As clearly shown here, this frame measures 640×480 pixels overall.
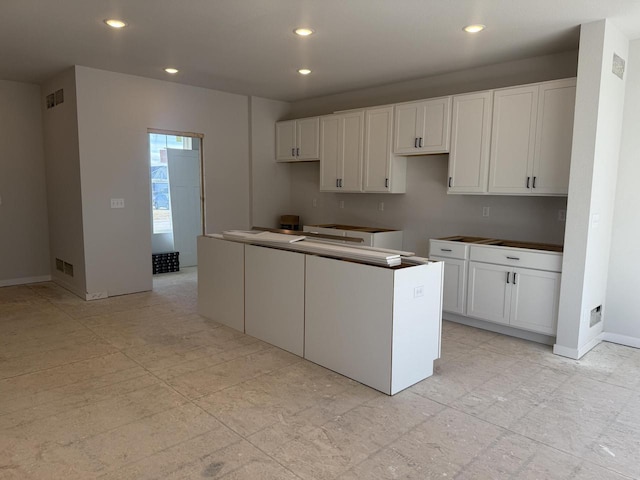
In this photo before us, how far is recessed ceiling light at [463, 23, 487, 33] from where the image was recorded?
3607 mm

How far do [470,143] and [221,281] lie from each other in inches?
114

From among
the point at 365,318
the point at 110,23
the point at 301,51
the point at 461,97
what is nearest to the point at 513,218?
the point at 461,97

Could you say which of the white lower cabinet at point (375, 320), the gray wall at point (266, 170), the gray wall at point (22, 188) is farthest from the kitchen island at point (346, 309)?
the gray wall at point (22, 188)

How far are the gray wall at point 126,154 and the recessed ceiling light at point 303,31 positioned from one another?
104 inches

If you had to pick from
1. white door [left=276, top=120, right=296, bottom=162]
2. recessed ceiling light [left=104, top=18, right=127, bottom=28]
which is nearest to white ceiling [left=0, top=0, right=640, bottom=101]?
recessed ceiling light [left=104, top=18, right=127, bottom=28]

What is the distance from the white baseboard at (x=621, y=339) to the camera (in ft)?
13.1

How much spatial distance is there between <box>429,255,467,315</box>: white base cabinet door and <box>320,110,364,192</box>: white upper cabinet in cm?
170

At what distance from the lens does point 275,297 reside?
3.82 meters

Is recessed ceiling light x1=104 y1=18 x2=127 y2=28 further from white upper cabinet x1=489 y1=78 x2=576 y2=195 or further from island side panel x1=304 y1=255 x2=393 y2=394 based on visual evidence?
white upper cabinet x1=489 y1=78 x2=576 y2=195

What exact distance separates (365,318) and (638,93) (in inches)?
123

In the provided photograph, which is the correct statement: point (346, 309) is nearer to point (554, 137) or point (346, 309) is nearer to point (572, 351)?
point (572, 351)

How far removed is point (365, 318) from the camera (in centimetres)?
308

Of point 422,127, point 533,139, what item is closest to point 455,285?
point 533,139

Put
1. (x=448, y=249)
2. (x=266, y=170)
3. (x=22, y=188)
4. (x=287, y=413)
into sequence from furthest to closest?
(x=266, y=170) < (x=22, y=188) < (x=448, y=249) < (x=287, y=413)
